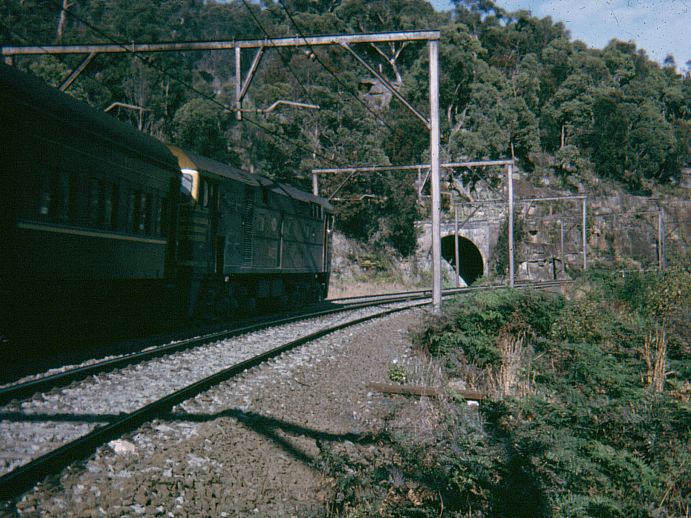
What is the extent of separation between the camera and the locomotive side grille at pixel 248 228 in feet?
48.9

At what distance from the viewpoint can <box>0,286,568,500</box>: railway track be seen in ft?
15.0

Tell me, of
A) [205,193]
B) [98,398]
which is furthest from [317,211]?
[98,398]

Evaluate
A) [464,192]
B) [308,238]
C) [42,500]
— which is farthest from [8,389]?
[464,192]

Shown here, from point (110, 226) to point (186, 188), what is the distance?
2.67 meters

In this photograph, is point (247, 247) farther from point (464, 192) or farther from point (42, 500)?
point (464, 192)

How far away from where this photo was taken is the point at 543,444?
5059mm

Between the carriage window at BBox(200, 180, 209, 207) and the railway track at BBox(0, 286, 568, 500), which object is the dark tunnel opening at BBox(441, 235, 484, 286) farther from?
the railway track at BBox(0, 286, 568, 500)

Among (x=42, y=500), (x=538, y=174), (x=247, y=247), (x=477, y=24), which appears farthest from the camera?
(x=477, y=24)

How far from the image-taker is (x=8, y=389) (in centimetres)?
615

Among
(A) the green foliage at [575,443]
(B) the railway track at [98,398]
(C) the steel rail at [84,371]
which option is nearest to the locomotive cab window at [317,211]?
(C) the steel rail at [84,371]

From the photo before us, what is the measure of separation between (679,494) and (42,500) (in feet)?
14.8

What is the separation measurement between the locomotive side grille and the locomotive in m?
0.02

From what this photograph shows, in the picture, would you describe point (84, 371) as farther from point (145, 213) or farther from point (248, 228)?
point (248, 228)

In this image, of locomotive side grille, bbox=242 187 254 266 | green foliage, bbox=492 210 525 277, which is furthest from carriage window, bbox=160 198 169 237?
green foliage, bbox=492 210 525 277
